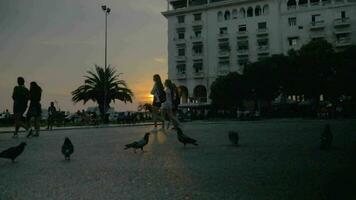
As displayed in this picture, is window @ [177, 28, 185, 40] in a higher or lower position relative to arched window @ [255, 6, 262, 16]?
lower

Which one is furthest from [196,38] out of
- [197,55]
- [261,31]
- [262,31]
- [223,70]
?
[262,31]

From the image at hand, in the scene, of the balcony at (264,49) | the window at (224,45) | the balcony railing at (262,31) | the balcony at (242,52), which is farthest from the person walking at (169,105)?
the window at (224,45)

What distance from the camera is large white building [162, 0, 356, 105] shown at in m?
61.9

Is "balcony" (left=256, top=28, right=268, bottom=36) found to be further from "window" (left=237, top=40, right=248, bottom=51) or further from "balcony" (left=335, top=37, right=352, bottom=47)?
"balcony" (left=335, top=37, right=352, bottom=47)

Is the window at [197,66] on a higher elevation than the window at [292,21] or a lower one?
lower

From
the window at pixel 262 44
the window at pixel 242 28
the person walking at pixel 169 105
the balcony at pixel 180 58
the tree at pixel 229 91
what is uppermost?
the window at pixel 242 28

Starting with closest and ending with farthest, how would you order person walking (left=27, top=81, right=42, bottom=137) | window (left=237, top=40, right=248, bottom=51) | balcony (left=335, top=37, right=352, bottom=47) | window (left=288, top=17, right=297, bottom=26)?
person walking (left=27, top=81, right=42, bottom=137) < balcony (left=335, top=37, right=352, bottom=47) < window (left=288, top=17, right=297, bottom=26) < window (left=237, top=40, right=248, bottom=51)

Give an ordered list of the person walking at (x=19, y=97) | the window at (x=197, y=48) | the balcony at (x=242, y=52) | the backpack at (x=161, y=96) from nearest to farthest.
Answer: the person walking at (x=19, y=97) → the backpack at (x=161, y=96) → the balcony at (x=242, y=52) → the window at (x=197, y=48)

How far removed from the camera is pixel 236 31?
67.9 meters

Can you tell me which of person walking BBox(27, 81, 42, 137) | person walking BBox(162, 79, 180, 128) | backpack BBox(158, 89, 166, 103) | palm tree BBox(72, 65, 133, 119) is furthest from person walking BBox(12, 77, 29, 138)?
palm tree BBox(72, 65, 133, 119)

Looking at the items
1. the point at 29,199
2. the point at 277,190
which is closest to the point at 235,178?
the point at 277,190

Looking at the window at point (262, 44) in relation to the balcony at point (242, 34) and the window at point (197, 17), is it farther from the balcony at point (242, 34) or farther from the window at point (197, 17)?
the window at point (197, 17)

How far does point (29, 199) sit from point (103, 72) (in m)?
54.0

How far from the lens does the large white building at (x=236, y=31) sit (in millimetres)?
61906
